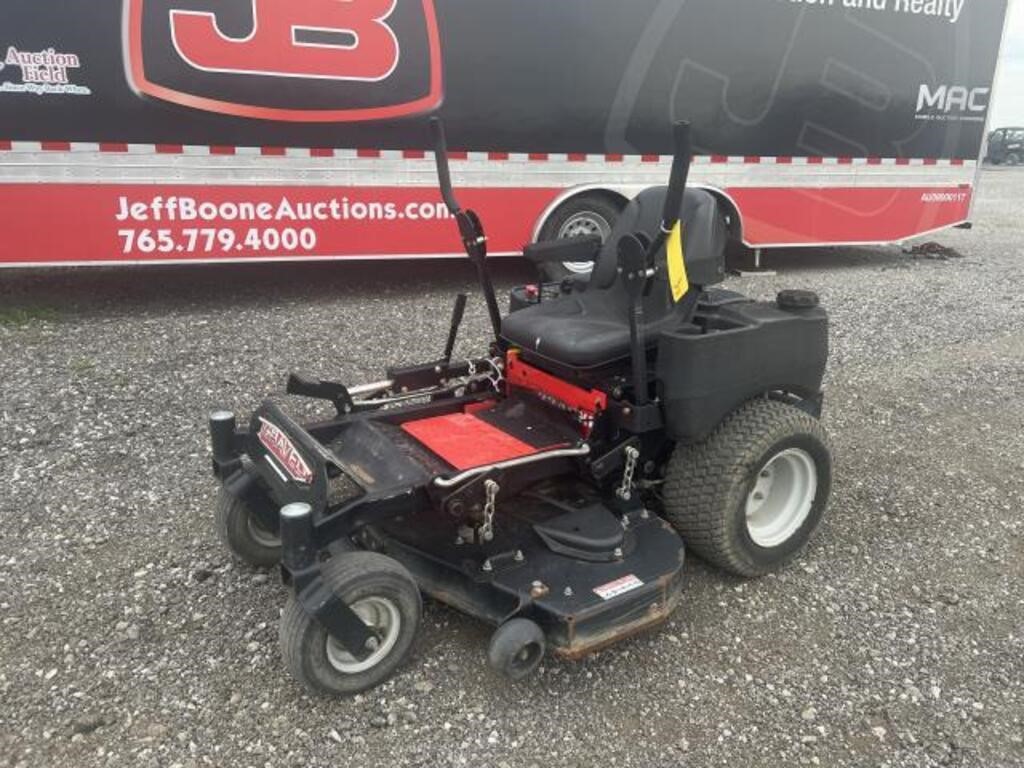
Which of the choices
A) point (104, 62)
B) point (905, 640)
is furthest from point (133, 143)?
point (905, 640)

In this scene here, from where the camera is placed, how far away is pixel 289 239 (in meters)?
6.30

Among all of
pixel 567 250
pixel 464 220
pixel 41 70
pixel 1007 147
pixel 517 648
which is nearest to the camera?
pixel 517 648

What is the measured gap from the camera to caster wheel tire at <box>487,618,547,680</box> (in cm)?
225

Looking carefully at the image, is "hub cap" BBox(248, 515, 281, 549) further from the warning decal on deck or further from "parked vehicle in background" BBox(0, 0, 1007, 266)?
"parked vehicle in background" BBox(0, 0, 1007, 266)

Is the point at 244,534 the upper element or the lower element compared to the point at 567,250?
lower

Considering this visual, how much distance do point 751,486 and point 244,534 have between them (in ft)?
5.87

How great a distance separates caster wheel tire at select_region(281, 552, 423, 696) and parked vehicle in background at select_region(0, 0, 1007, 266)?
4.49 metres

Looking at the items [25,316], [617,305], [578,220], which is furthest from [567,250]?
[25,316]

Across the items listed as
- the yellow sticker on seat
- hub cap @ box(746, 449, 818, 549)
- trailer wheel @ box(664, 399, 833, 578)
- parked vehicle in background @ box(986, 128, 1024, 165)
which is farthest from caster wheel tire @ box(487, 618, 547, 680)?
parked vehicle in background @ box(986, 128, 1024, 165)

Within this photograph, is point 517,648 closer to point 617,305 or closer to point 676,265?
point 676,265

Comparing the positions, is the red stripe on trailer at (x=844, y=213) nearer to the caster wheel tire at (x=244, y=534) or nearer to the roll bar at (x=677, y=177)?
the roll bar at (x=677, y=177)

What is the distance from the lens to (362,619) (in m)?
2.32

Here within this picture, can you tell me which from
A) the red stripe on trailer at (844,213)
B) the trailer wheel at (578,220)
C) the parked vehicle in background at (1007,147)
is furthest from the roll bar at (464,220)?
the parked vehicle in background at (1007,147)

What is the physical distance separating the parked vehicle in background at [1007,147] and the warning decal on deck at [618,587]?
32.1 m
